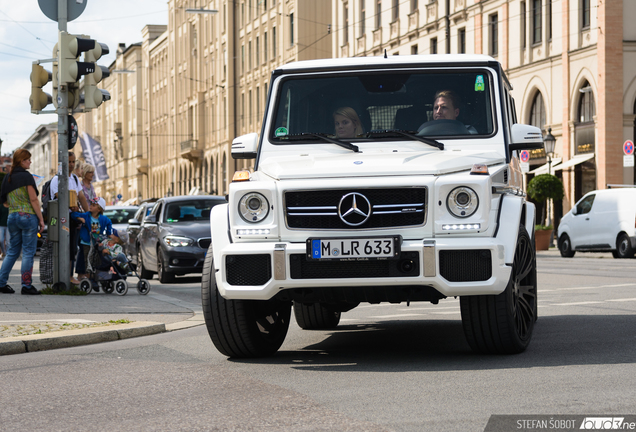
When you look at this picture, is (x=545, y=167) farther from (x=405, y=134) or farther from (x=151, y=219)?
(x=405, y=134)

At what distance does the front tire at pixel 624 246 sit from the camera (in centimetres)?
2569

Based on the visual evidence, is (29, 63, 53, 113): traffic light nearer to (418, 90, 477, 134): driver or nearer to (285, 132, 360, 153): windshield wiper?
(285, 132, 360, 153): windshield wiper

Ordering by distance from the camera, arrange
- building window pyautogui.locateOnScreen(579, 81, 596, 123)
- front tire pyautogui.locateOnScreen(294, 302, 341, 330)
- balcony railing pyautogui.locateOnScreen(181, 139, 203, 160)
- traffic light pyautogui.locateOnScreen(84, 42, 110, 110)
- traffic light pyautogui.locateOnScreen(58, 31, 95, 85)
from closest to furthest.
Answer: front tire pyautogui.locateOnScreen(294, 302, 341, 330)
traffic light pyautogui.locateOnScreen(58, 31, 95, 85)
traffic light pyautogui.locateOnScreen(84, 42, 110, 110)
building window pyautogui.locateOnScreen(579, 81, 596, 123)
balcony railing pyautogui.locateOnScreen(181, 139, 203, 160)

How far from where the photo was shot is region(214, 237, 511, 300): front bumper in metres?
6.50

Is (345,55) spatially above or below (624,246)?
above

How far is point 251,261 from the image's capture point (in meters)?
6.75

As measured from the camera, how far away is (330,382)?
6.24 m

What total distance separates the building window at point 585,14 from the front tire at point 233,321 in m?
32.5

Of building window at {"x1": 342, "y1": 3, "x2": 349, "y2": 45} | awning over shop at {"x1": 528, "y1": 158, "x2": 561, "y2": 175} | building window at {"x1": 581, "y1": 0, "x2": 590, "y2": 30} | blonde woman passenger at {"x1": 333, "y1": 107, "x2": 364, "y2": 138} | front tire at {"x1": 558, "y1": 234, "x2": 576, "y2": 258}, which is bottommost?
front tire at {"x1": 558, "y1": 234, "x2": 576, "y2": 258}

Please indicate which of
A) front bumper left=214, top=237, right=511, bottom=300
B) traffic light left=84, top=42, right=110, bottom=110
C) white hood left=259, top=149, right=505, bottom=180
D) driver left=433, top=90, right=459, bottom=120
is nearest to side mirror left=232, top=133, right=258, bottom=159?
white hood left=259, top=149, right=505, bottom=180

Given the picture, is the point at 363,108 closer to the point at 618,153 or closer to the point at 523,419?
the point at 523,419

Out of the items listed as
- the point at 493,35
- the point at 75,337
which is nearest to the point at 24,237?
the point at 75,337

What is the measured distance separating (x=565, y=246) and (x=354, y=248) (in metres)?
23.3

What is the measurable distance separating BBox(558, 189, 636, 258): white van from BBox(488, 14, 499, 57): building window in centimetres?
1638
